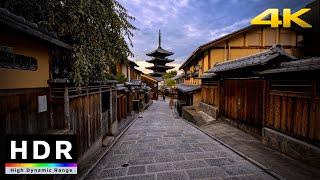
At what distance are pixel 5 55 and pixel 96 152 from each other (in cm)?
622

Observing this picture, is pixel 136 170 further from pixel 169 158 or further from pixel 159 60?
pixel 159 60

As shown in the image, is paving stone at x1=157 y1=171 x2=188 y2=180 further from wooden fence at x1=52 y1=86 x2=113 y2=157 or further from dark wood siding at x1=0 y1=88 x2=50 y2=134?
dark wood siding at x1=0 y1=88 x2=50 y2=134

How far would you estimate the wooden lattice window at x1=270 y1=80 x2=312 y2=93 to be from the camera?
6.99m

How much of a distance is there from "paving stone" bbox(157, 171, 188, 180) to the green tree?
156 inches

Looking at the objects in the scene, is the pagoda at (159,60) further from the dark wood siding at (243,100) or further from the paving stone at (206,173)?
the paving stone at (206,173)

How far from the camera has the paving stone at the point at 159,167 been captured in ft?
22.6

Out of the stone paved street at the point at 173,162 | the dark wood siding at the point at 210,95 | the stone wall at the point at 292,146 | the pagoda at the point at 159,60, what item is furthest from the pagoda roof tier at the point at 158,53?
the stone wall at the point at 292,146

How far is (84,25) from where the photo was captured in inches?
231

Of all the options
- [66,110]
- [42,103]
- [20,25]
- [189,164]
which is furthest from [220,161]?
[20,25]

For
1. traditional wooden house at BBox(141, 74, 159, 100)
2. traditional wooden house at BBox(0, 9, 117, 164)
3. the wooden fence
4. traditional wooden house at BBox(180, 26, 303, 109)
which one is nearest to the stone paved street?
the wooden fence

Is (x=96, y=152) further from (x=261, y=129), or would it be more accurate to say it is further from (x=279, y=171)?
(x=261, y=129)

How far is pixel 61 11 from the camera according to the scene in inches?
220

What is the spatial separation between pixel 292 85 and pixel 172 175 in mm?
5905

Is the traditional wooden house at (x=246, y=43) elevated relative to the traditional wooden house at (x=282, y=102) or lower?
elevated
